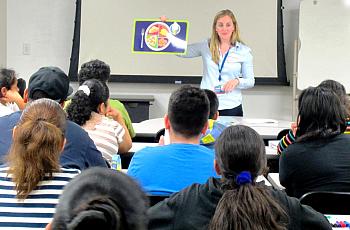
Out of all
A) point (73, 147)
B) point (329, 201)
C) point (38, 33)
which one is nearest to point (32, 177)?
point (73, 147)

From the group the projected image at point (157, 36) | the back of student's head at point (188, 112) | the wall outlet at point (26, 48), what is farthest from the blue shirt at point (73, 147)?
the wall outlet at point (26, 48)

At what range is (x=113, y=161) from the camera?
2.64 m

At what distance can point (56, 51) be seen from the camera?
666 cm

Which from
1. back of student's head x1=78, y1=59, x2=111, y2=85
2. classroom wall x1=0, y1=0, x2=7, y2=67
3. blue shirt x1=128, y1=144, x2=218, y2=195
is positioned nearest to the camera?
blue shirt x1=128, y1=144, x2=218, y2=195

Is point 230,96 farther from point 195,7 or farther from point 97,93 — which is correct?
point 195,7

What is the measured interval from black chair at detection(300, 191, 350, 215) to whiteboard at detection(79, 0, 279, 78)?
15.0 feet

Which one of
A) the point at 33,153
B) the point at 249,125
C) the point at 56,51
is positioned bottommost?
the point at 249,125

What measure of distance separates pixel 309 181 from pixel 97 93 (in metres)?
1.35

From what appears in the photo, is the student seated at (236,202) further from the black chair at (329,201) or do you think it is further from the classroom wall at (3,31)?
the classroom wall at (3,31)

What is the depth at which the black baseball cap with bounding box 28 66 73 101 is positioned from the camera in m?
2.67

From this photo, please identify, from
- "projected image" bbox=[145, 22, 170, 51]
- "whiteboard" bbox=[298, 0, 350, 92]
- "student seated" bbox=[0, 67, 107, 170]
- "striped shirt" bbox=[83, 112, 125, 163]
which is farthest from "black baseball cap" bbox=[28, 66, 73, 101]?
"whiteboard" bbox=[298, 0, 350, 92]

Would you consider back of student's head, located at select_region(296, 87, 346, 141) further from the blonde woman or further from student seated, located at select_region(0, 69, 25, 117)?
student seated, located at select_region(0, 69, 25, 117)

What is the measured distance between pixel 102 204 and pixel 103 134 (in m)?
2.09

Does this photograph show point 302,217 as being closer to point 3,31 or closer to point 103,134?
point 103,134
